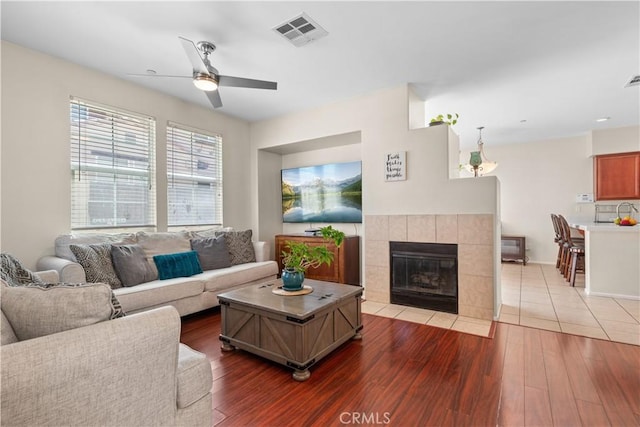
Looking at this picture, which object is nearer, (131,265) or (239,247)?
(131,265)

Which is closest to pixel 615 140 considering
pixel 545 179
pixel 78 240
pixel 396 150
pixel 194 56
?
Answer: pixel 545 179

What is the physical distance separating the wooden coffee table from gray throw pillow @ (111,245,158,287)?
1.10 m

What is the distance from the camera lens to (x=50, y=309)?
1.07 meters

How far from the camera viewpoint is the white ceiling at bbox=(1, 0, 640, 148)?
2.31 m

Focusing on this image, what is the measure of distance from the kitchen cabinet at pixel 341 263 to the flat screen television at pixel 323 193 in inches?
18.3

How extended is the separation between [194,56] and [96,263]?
2102mm

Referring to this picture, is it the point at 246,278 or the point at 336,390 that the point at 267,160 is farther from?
the point at 336,390

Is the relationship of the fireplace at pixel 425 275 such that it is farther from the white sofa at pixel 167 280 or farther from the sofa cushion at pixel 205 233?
the sofa cushion at pixel 205 233

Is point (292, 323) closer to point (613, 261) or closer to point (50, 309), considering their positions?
point (50, 309)

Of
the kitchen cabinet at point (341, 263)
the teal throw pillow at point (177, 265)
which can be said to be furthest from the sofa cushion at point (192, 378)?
the kitchen cabinet at point (341, 263)

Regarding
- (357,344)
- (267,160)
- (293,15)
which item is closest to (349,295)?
(357,344)

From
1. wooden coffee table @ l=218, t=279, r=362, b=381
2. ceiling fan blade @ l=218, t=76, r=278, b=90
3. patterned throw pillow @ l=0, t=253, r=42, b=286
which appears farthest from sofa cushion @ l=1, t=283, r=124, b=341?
ceiling fan blade @ l=218, t=76, r=278, b=90

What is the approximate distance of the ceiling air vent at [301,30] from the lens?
2.42 metres

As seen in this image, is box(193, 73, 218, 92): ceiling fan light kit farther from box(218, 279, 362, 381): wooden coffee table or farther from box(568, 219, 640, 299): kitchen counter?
box(568, 219, 640, 299): kitchen counter
